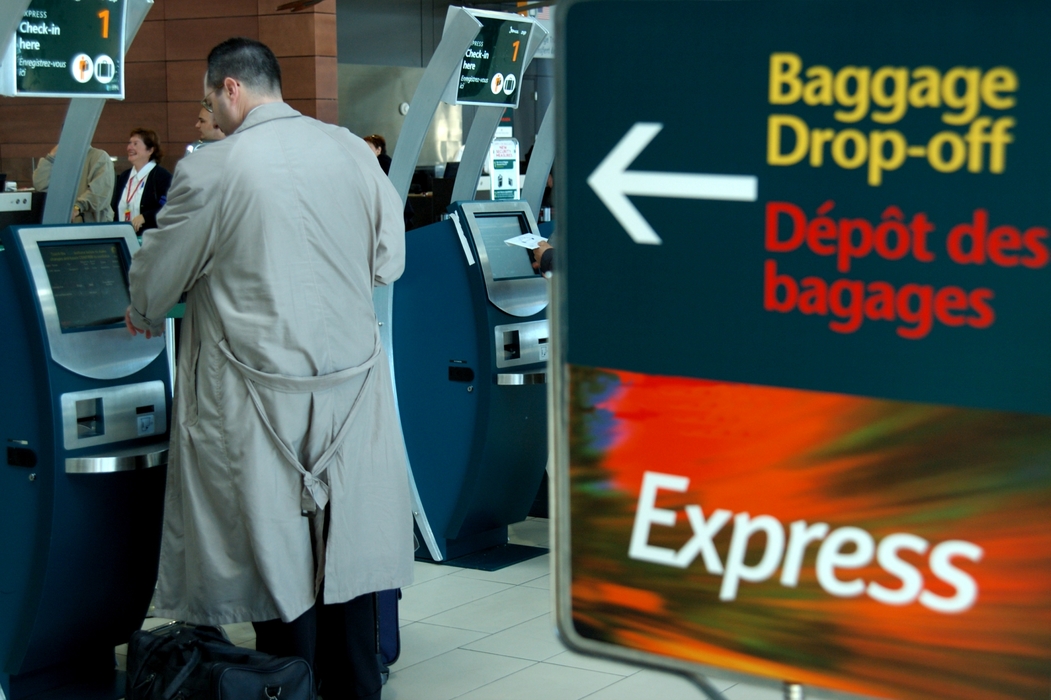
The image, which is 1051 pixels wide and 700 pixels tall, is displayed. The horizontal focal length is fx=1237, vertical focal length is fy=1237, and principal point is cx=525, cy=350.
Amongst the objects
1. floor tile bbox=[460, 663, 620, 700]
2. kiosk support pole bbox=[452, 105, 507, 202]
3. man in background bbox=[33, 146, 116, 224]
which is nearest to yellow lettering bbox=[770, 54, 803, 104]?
floor tile bbox=[460, 663, 620, 700]

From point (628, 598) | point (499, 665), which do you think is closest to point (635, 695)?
point (499, 665)

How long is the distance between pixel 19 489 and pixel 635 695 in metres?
1.65

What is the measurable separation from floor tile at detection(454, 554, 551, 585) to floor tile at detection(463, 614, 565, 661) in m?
0.52

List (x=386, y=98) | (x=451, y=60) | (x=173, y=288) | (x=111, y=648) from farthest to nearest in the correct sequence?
(x=386, y=98) < (x=451, y=60) < (x=111, y=648) < (x=173, y=288)

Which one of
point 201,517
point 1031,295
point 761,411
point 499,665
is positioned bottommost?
point 499,665

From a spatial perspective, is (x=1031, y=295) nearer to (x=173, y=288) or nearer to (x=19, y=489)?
(x=173, y=288)

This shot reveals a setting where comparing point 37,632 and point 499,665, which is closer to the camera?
point 37,632

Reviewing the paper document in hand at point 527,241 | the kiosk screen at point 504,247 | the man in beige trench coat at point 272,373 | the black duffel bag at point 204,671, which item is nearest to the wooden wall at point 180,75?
the kiosk screen at point 504,247

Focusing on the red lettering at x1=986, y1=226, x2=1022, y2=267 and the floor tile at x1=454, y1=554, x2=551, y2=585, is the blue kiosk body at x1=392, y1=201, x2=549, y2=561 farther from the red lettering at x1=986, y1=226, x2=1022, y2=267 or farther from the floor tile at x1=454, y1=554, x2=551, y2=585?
the red lettering at x1=986, y1=226, x2=1022, y2=267

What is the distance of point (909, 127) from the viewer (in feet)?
3.19

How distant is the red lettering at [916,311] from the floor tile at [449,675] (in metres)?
2.48

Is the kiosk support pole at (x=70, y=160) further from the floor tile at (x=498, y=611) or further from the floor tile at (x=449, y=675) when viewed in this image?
the floor tile at (x=498, y=611)

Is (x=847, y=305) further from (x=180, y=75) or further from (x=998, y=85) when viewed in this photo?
(x=180, y=75)

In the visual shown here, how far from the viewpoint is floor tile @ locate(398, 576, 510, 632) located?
3.98 meters
